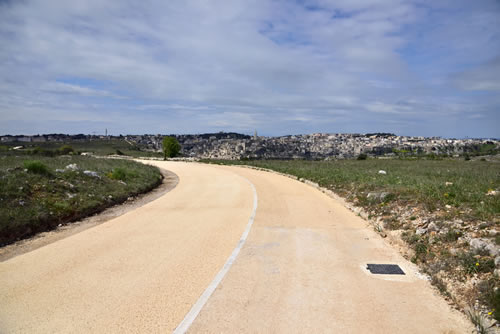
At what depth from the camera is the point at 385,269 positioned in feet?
22.5

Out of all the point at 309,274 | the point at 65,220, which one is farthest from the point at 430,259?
the point at 65,220

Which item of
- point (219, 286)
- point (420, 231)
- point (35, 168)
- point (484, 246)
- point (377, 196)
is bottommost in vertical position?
point (219, 286)

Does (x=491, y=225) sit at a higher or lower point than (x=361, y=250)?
higher

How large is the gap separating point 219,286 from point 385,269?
329 cm

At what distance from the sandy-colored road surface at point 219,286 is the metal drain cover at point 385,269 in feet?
0.53

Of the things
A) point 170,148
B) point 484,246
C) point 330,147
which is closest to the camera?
point 484,246

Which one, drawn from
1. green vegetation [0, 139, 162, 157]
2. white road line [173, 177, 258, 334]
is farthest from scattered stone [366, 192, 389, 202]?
green vegetation [0, 139, 162, 157]

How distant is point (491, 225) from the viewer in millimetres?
7207

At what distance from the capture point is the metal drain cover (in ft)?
22.0

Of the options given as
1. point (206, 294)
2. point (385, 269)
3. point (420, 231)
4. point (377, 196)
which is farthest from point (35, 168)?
point (420, 231)

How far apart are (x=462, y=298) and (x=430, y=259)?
1727 millimetres

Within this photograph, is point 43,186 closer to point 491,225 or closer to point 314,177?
point 491,225

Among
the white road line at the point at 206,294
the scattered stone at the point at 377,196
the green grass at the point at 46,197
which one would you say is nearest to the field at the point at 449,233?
the scattered stone at the point at 377,196

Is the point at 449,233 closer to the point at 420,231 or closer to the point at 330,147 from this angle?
the point at 420,231
